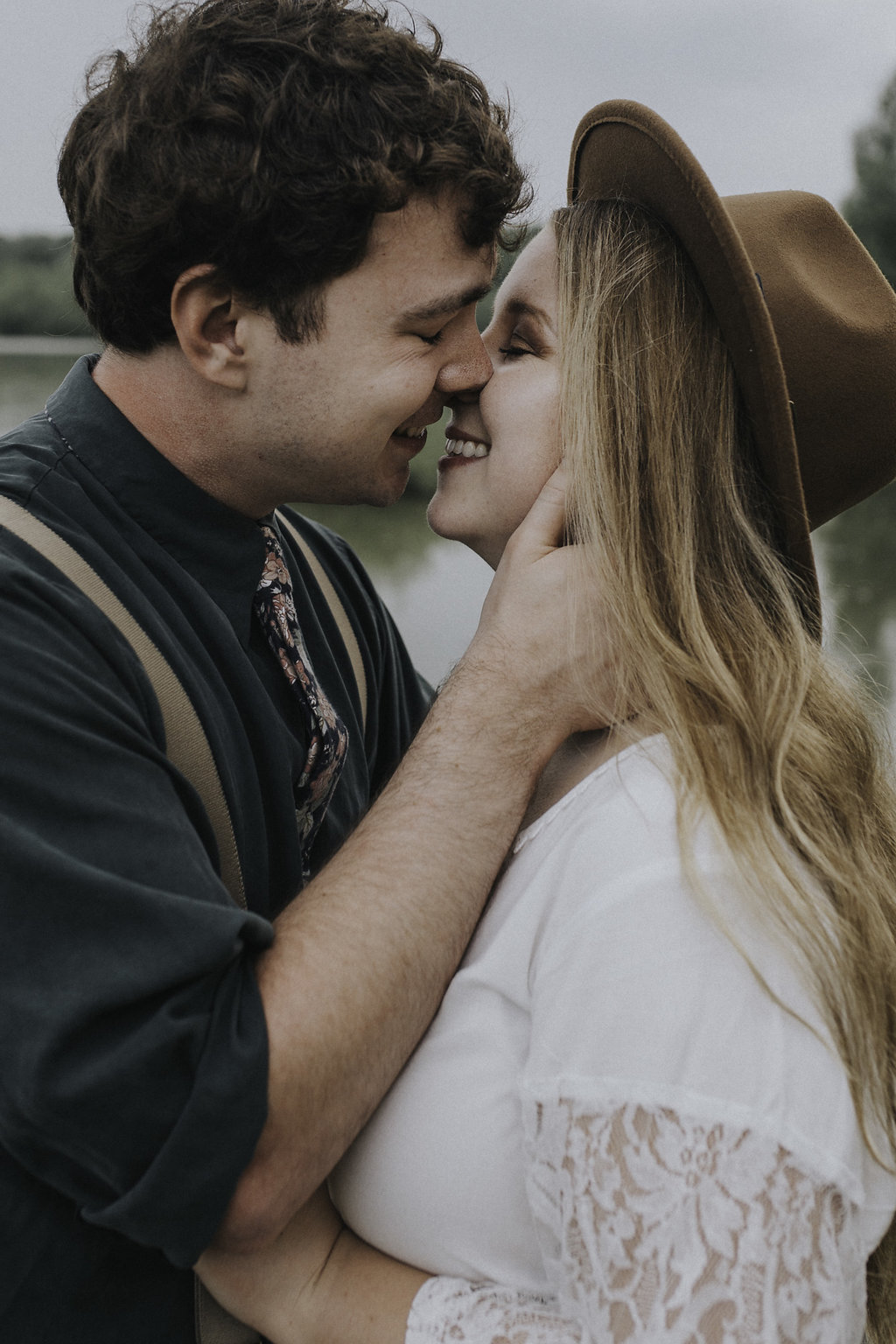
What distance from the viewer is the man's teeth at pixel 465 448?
167 cm

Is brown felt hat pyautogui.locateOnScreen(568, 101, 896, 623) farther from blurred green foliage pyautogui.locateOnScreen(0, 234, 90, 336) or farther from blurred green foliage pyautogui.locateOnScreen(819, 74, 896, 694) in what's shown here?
blurred green foliage pyautogui.locateOnScreen(0, 234, 90, 336)

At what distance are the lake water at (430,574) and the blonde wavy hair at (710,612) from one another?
1865 millimetres

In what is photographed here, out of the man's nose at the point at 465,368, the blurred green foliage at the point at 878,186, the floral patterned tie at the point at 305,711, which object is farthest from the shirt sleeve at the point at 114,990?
the blurred green foliage at the point at 878,186

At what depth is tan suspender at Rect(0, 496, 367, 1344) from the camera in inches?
48.5

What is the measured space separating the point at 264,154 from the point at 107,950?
3.53 ft

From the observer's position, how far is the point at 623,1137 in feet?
3.20

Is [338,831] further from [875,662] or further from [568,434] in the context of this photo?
[875,662]

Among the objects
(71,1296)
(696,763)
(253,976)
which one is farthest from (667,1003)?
(71,1296)

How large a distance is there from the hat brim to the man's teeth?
1.34 ft

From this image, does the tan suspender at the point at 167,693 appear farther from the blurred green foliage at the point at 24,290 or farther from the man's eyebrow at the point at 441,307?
the blurred green foliage at the point at 24,290

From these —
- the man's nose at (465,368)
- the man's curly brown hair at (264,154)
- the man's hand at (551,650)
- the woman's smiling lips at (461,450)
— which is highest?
the man's curly brown hair at (264,154)

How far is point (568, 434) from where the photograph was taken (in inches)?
59.1

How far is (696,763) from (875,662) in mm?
4742

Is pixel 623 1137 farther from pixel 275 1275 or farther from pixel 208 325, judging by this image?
pixel 208 325
